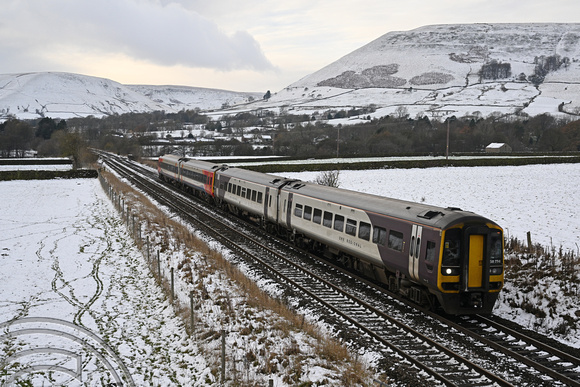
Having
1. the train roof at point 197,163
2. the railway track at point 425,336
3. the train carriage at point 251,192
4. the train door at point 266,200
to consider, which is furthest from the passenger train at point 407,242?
the train roof at point 197,163

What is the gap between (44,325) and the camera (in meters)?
12.8

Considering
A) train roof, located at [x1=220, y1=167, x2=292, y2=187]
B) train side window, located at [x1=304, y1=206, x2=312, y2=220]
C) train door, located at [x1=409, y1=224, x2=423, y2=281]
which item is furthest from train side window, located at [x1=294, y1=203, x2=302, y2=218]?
train door, located at [x1=409, y1=224, x2=423, y2=281]

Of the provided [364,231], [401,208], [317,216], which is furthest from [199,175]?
[401,208]

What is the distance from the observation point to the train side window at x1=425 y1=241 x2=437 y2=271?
13148 mm

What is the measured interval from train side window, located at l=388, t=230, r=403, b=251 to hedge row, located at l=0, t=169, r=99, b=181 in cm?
5895

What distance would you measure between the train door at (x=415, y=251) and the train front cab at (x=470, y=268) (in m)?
0.90

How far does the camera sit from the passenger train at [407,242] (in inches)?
515

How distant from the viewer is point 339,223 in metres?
18.3

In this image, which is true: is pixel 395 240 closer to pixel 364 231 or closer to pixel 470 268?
pixel 364 231

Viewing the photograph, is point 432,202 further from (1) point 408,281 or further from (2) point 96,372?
(2) point 96,372

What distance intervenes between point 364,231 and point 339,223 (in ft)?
6.14

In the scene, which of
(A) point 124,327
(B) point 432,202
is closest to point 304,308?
(A) point 124,327

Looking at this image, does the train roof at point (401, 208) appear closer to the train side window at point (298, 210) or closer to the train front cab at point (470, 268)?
the train front cab at point (470, 268)

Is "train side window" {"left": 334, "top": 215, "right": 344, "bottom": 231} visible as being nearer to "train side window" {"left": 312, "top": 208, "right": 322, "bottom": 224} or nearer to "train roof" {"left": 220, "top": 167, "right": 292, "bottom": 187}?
"train side window" {"left": 312, "top": 208, "right": 322, "bottom": 224}
